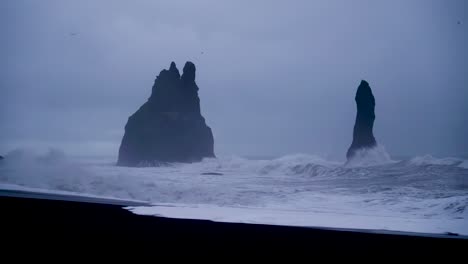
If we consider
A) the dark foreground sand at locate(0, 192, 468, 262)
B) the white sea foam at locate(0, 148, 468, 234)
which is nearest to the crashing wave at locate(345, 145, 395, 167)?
the white sea foam at locate(0, 148, 468, 234)

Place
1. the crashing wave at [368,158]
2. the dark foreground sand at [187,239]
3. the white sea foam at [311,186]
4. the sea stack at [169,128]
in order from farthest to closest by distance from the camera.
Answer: the sea stack at [169,128] < the crashing wave at [368,158] < the white sea foam at [311,186] < the dark foreground sand at [187,239]

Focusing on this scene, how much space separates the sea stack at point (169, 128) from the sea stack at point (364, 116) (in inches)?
193

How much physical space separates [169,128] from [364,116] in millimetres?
7027

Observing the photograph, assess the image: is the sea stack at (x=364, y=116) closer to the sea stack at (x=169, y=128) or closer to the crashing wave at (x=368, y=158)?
the crashing wave at (x=368, y=158)

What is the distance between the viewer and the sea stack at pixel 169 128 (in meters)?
11.8

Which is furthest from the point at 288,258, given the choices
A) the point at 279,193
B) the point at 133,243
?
the point at 279,193

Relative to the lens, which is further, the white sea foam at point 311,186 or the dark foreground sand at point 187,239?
the white sea foam at point 311,186

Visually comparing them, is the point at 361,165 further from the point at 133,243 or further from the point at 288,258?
the point at 133,243

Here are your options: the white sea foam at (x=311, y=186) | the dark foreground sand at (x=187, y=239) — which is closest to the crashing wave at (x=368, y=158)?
the white sea foam at (x=311, y=186)

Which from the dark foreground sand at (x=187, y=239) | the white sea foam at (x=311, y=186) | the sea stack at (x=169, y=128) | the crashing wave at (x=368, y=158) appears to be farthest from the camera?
the sea stack at (x=169, y=128)

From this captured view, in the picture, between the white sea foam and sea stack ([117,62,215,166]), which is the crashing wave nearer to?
the white sea foam

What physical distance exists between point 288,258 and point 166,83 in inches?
444

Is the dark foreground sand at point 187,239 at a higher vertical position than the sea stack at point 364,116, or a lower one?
lower

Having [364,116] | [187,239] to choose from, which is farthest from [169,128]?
[187,239]
